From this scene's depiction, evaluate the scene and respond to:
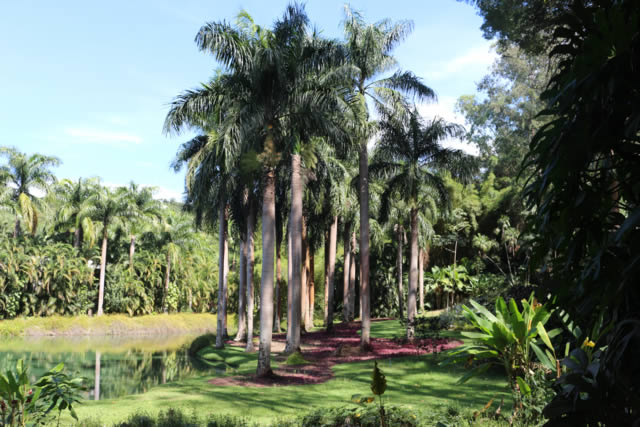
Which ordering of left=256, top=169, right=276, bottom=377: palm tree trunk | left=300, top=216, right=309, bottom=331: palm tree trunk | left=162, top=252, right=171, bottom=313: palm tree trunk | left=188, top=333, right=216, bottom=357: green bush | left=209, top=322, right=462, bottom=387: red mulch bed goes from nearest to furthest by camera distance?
left=209, top=322, right=462, bottom=387: red mulch bed → left=256, top=169, right=276, bottom=377: palm tree trunk → left=188, top=333, right=216, bottom=357: green bush → left=300, top=216, right=309, bottom=331: palm tree trunk → left=162, top=252, right=171, bottom=313: palm tree trunk

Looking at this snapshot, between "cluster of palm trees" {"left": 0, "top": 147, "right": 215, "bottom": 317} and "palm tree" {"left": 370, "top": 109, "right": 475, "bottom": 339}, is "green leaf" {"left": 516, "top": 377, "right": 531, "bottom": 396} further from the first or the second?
"cluster of palm trees" {"left": 0, "top": 147, "right": 215, "bottom": 317}

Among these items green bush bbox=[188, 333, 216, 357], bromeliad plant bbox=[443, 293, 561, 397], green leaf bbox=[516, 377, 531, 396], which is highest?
bromeliad plant bbox=[443, 293, 561, 397]

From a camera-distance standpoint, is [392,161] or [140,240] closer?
[392,161]

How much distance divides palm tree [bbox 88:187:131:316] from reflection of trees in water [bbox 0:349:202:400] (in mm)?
14796

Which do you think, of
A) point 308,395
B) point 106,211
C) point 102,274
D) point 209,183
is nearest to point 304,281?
point 209,183

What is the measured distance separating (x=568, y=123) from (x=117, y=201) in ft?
142

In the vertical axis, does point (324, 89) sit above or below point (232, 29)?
below

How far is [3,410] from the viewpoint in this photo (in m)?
5.10

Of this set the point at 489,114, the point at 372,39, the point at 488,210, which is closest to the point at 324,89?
the point at 372,39

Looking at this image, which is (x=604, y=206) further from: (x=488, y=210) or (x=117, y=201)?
(x=117, y=201)

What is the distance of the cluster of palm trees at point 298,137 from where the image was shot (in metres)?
15.1

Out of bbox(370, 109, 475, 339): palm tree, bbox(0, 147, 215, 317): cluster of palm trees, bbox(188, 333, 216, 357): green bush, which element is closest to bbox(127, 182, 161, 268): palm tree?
bbox(0, 147, 215, 317): cluster of palm trees

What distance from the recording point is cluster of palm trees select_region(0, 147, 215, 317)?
3750cm

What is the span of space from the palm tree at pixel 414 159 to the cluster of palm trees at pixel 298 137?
4cm
